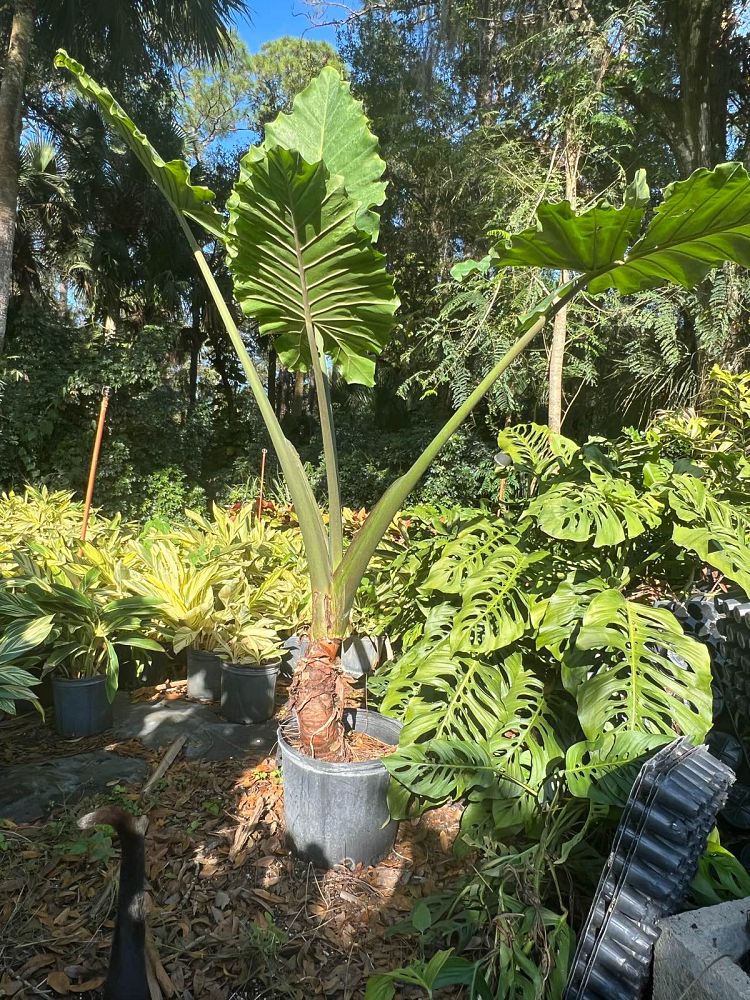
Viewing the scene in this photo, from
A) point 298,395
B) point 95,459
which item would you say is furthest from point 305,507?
point 298,395

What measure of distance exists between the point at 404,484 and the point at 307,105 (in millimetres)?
1274

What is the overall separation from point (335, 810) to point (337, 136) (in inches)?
84.7

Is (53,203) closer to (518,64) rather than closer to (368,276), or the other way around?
(518,64)

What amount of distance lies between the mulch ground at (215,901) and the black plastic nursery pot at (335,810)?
0.06m

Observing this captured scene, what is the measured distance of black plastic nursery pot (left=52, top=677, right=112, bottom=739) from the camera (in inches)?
100

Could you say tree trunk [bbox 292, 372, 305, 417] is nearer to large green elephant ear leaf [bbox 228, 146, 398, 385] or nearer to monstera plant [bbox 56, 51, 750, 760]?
large green elephant ear leaf [bbox 228, 146, 398, 385]

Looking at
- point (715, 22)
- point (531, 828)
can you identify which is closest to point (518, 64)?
point (715, 22)

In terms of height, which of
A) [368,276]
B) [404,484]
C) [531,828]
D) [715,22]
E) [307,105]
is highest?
[715,22]

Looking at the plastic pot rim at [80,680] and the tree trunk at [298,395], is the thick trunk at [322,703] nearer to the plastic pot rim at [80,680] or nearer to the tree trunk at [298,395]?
the plastic pot rim at [80,680]

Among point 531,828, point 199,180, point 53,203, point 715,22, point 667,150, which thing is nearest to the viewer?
point 531,828

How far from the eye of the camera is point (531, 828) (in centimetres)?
161

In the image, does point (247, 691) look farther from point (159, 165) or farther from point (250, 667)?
point (159, 165)

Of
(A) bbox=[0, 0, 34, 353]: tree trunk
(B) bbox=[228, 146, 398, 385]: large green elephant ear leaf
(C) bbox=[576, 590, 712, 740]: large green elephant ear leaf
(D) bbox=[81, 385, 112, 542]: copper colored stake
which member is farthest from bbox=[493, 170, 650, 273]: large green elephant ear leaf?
(A) bbox=[0, 0, 34, 353]: tree trunk

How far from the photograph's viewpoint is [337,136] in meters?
1.98
